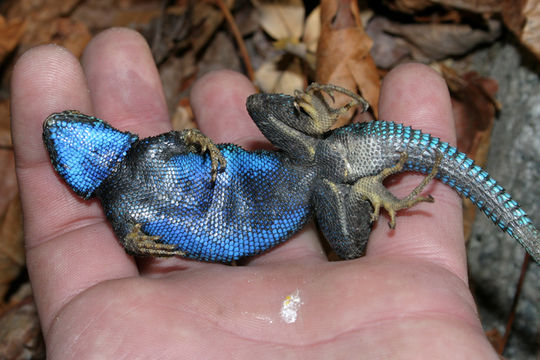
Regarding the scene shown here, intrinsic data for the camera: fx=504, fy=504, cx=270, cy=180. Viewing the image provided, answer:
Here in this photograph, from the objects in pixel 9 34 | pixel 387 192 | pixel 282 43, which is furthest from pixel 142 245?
pixel 9 34

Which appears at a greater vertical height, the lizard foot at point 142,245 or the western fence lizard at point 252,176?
the western fence lizard at point 252,176

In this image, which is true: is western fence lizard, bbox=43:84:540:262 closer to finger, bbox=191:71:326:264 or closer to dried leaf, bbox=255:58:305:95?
finger, bbox=191:71:326:264

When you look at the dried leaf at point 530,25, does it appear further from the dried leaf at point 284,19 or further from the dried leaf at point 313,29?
the dried leaf at point 284,19

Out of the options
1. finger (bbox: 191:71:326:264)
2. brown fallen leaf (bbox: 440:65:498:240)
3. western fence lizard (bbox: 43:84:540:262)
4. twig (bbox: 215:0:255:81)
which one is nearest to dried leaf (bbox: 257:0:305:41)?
twig (bbox: 215:0:255:81)

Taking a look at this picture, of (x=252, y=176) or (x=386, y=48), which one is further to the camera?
(x=386, y=48)

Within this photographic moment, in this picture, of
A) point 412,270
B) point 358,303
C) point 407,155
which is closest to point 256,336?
point 358,303

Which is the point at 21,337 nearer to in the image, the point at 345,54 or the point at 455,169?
the point at 345,54

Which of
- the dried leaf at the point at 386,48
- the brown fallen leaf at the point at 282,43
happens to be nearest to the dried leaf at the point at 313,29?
the brown fallen leaf at the point at 282,43

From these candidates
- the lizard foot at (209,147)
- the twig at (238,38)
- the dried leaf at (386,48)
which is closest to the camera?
the lizard foot at (209,147)
